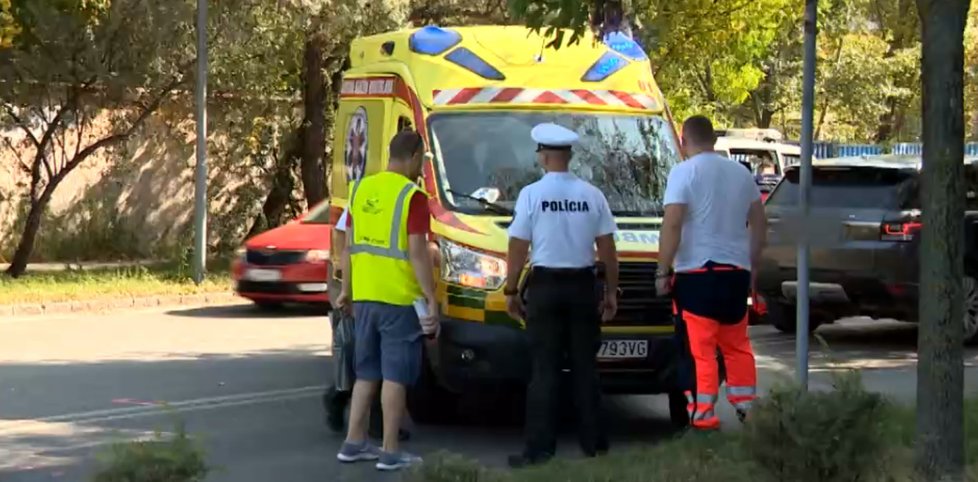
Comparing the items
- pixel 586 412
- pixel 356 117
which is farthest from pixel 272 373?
pixel 586 412

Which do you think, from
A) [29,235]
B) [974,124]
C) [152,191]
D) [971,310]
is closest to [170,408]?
[971,310]

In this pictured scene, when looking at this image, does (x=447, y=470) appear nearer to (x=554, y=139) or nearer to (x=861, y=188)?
Result: (x=554, y=139)

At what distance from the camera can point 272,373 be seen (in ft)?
39.6

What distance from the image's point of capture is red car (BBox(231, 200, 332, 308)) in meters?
16.8

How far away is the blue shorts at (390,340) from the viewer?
7.86 metres

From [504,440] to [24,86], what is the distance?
1257cm

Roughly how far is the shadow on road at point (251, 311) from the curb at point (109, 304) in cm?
43

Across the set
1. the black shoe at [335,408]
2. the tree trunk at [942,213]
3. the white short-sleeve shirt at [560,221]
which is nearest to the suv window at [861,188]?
the black shoe at [335,408]

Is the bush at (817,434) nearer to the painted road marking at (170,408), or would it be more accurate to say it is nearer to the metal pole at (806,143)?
the metal pole at (806,143)

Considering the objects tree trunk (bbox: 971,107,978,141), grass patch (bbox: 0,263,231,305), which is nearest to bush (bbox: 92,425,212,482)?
grass patch (bbox: 0,263,231,305)

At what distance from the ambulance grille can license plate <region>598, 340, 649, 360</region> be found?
112mm

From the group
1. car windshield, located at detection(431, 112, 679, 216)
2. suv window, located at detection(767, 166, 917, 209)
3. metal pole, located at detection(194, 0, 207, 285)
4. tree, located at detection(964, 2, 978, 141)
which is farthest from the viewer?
tree, located at detection(964, 2, 978, 141)

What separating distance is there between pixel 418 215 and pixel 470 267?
89 centimetres

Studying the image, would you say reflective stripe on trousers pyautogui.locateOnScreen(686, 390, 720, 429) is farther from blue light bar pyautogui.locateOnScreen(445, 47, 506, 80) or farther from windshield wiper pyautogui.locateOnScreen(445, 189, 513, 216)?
blue light bar pyautogui.locateOnScreen(445, 47, 506, 80)
